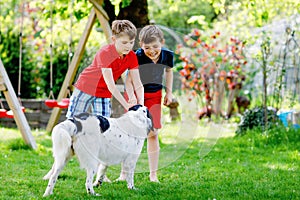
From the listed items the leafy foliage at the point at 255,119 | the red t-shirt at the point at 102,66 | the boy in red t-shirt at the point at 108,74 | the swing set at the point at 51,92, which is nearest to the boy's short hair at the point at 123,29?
the boy in red t-shirt at the point at 108,74

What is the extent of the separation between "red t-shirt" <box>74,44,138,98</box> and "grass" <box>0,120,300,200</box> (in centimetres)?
74

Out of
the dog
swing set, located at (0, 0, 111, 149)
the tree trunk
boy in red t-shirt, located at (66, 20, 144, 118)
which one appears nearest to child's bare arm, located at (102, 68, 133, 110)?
boy in red t-shirt, located at (66, 20, 144, 118)

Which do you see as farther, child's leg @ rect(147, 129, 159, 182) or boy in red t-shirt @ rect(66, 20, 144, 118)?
child's leg @ rect(147, 129, 159, 182)

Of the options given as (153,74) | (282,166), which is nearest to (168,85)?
(153,74)

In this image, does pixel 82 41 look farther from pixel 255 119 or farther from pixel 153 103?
pixel 153 103

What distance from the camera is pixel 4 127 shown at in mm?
8484

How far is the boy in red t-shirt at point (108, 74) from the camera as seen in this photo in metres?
3.87

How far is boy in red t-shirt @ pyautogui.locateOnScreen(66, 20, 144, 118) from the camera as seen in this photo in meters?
3.87

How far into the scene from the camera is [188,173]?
4.87 metres

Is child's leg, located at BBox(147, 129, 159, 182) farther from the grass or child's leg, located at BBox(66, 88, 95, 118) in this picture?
child's leg, located at BBox(66, 88, 95, 118)

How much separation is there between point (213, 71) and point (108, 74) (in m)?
6.65

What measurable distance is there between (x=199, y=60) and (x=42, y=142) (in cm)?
457

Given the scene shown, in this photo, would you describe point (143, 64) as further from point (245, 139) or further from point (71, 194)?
point (245, 139)

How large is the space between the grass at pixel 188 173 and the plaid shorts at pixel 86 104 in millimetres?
572
